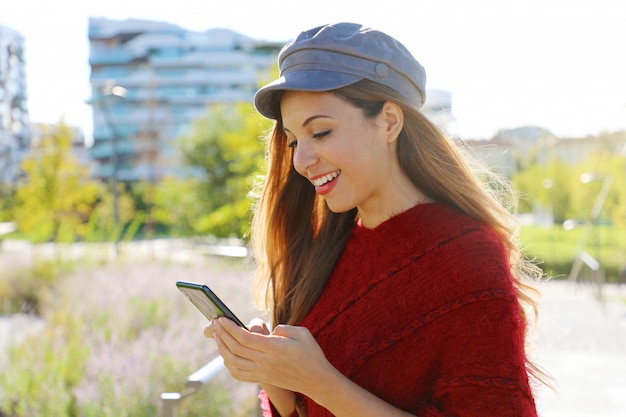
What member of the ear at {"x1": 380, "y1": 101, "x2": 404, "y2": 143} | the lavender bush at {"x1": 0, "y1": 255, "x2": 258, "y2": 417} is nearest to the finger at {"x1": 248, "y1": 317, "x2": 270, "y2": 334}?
the ear at {"x1": 380, "y1": 101, "x2": 404, "y2": 143}

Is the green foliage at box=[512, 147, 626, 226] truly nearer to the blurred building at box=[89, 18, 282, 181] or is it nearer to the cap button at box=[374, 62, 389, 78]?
the cap button at box=[374, 62, 389, 78]

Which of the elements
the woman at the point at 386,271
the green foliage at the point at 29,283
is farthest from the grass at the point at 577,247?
the woman at the point at 386,271

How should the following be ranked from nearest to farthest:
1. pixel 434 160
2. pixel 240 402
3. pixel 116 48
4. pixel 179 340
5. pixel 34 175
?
pixel 434 160 → pixel 240 402 → pixel 179 340 → pixel 34 175 → pixel 116 48

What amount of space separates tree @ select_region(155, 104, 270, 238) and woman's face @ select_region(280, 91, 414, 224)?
429 inches

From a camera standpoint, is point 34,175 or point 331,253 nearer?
point 331,253

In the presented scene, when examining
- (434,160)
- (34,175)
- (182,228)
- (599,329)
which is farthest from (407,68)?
(182,228)

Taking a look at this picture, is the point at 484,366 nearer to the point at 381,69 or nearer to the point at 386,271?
the point at 386,271

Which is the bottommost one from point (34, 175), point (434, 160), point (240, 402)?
point (34, 175)

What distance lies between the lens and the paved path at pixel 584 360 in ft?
15.8

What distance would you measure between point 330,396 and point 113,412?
88.0 inches

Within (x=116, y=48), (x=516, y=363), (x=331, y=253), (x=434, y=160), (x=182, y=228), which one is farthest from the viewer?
(x=116, y=48)

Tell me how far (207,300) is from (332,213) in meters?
0.55

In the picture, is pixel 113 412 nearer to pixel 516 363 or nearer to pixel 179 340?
pixel 179 340

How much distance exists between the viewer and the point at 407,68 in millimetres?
1457
